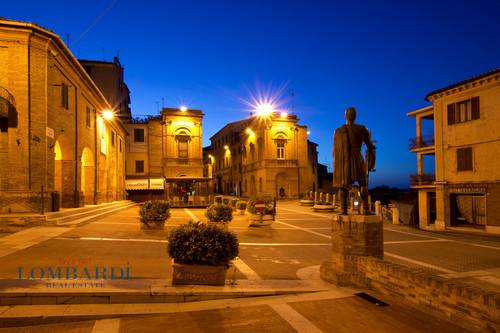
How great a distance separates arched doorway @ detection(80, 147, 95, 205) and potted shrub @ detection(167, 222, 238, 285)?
1858 centimetres

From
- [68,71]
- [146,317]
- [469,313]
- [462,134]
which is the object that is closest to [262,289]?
[146,317]

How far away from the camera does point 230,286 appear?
6.39 m

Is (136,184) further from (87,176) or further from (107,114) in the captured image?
(87,176)

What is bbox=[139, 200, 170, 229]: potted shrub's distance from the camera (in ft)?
48.1

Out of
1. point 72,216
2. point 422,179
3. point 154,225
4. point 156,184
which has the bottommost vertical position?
point 154,225

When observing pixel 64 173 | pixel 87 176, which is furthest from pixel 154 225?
pixel 87 176

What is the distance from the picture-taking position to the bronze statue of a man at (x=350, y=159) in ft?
24.0

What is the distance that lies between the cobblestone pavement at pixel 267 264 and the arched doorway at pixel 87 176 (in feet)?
24.8

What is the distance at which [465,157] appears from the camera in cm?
2316

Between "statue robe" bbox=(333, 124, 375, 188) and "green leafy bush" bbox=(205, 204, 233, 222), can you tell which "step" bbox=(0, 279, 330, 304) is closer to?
"statue robe" bbox=(333, 124, 375, 188)

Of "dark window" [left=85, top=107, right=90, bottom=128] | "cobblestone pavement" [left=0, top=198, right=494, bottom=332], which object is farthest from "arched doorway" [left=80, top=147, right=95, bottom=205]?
"cobblestone pavement" [left=0, top=198, right=494, bottom=332]

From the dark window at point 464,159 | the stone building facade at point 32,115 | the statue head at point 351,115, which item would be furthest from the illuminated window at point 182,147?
Result: the statue head at point 351,115

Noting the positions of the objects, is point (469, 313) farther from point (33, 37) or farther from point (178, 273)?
point (33, 37)

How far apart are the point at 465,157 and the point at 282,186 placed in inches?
1007
